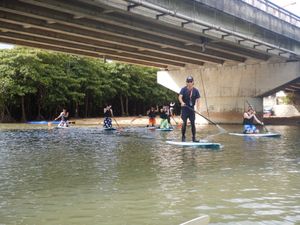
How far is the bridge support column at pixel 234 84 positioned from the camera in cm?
3847

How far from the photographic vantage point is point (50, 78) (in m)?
49.7

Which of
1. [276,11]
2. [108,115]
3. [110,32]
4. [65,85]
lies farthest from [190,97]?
[65,85]

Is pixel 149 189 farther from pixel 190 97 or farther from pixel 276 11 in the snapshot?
pixel 276 11

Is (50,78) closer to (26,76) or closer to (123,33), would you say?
(26,76)

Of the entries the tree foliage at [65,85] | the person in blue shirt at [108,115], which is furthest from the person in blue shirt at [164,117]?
the tree foliage at [65,85]

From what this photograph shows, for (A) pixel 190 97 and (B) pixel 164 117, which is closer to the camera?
(A) pixel 190 97

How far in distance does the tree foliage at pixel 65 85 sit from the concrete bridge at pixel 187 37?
13.6 meters

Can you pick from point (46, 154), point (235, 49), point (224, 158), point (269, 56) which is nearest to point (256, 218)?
point (224, 158)

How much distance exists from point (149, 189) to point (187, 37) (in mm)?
21455

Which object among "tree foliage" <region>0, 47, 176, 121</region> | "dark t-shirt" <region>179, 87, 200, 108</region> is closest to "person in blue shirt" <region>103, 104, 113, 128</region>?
"dark t-shirt" <region>179, 87, 200, 108</region>

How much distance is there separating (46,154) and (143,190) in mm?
6849

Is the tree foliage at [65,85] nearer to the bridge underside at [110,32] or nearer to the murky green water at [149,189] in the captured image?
the bridge underside at [110,32]

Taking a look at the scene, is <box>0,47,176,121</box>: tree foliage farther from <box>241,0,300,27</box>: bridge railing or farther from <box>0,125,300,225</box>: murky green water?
<box>0,125,300,225</box>: murky green water

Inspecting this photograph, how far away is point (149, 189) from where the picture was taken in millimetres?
7559
